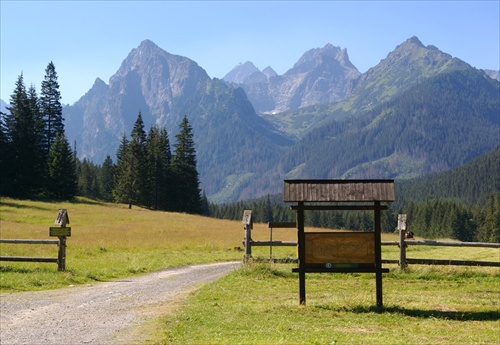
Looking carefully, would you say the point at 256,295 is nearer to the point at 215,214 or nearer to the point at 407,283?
the point at 407,283

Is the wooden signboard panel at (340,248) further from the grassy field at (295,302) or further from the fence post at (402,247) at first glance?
the fence post at (402,247)

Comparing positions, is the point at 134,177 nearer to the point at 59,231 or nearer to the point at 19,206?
the point at 19,206

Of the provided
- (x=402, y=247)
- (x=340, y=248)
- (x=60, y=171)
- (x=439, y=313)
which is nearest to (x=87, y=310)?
(x=340, y=248)

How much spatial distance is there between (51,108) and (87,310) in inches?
3354

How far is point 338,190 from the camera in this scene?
15.0 metres

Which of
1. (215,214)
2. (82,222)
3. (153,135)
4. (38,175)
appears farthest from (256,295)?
(215,214)

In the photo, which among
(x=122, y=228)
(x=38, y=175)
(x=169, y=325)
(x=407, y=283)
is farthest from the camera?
(x=38, y=175)

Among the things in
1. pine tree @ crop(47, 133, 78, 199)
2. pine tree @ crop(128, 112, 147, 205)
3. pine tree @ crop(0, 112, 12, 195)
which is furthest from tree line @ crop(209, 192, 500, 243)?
pine tree @ crop(0, 112, 12, 195)

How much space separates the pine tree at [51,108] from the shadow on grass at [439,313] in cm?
Result: 8296

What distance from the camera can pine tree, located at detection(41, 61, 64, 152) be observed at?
90.7 meters

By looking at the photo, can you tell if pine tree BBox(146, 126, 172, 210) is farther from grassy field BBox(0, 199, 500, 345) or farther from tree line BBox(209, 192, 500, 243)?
tree line BBox(209, 192, 500, 243)

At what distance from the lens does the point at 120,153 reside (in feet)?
335

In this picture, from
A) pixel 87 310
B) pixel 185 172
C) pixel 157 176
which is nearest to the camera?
pixel 87 310

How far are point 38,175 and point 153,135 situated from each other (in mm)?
22980
